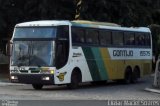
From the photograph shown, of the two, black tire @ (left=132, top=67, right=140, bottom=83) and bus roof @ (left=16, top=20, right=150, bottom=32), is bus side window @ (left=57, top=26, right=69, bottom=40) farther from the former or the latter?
black tire @ (left=132, top=67, right=140, bottom=83)

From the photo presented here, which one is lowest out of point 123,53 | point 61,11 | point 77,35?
point 123,53

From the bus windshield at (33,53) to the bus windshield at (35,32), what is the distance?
1.05ft

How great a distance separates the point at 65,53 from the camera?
26.8m

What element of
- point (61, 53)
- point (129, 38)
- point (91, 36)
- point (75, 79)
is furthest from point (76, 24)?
point (129, 38)

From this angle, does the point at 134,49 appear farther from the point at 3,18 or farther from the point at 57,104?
the point at 57,104

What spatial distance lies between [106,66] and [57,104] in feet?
41.3

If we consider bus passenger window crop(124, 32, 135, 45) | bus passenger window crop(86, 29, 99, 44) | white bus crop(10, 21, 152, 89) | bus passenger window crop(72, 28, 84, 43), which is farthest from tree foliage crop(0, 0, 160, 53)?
bus passenger window crop(72, 28, 84, 43)

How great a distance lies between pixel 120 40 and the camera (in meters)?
32.3

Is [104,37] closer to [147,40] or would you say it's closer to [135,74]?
[135,74]

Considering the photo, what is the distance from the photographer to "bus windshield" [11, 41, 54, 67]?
26062 mm

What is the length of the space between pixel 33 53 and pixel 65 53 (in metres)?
1.58

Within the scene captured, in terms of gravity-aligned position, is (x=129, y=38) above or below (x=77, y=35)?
below

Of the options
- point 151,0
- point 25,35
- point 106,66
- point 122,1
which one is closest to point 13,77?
point 25,35

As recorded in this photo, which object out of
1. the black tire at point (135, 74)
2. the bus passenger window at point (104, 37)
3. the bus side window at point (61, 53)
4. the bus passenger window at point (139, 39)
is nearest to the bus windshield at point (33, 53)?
the bus side window at point (61, 53)
